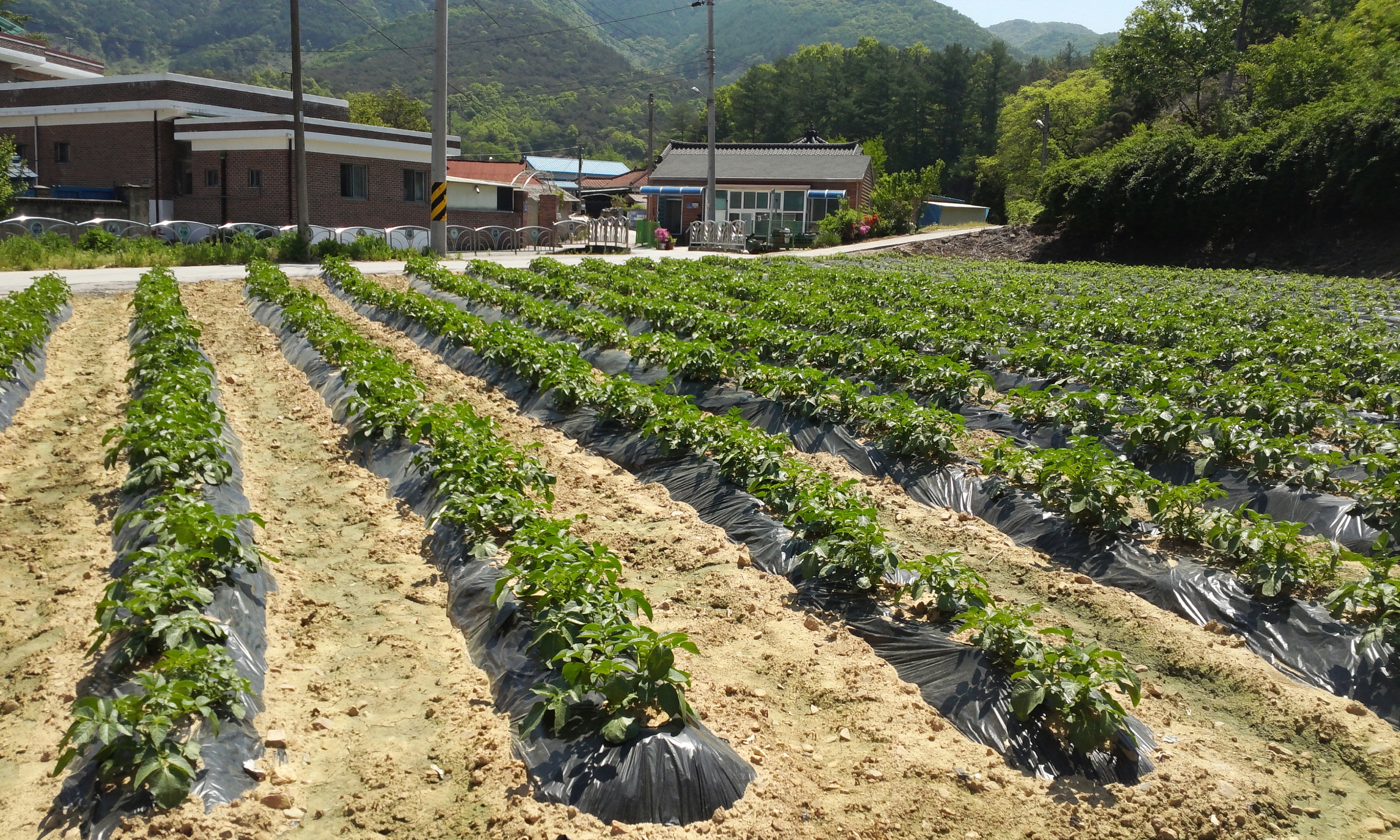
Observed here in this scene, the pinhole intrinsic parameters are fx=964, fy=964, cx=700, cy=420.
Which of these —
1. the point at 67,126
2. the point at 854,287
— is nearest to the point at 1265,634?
the point at 854,287

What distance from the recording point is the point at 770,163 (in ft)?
159

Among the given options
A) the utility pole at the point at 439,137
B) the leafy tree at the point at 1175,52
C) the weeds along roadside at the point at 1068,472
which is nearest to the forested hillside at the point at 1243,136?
the leafy tree at the point at 1175,52

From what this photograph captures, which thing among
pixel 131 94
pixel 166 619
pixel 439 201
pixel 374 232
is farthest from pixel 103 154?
pixel 166 619

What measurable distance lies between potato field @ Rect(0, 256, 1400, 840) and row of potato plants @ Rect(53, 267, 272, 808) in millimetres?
21

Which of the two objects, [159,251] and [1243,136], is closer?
[159,251]

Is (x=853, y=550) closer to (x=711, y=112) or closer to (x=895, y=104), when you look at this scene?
(x=711, y=112)

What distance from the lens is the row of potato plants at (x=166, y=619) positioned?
3383 mm

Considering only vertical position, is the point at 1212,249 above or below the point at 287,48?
below

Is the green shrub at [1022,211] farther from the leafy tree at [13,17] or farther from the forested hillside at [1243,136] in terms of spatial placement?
the leafy tree at [13,17]

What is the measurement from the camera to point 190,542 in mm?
4777

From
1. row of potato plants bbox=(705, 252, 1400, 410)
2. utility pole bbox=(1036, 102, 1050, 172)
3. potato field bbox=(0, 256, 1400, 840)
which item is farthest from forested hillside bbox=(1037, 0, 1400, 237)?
potato field bbox=(0, 256, 1400, 840)

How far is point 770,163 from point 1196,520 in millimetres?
44506

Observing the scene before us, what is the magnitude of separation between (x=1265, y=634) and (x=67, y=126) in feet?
136

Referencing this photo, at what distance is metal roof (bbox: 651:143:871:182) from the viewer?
46.8m
